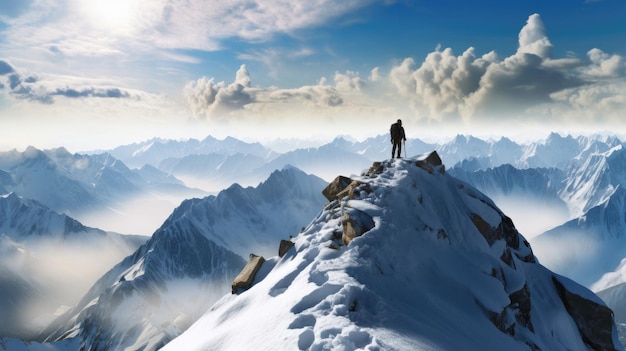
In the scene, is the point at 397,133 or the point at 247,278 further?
the point at 397,133

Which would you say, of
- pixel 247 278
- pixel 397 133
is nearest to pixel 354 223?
pixel 247 278

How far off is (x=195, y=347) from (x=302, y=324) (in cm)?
697

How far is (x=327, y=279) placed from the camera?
61.6 feet

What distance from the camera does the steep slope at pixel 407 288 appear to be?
52.4 feet

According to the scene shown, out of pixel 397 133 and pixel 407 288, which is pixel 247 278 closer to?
pixel 407 288

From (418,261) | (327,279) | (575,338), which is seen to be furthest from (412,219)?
(575,338)

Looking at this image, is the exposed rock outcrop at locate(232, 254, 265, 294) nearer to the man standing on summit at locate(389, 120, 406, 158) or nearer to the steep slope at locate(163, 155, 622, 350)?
the steep slope at locate(163, 155, 622, 350)

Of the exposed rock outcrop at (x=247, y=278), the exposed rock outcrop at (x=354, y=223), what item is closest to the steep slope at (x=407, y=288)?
the exposed rock outcrop at (x=354, y=223)

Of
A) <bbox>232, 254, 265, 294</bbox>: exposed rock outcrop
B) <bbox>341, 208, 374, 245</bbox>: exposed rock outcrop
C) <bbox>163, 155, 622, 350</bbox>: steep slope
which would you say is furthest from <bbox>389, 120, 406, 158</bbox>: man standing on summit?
<bbox>232, 254, 265, 294</bbox>: exposed rock outcrop

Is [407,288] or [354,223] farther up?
[354,223]

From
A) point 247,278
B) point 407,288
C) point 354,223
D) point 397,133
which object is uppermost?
point 397,133

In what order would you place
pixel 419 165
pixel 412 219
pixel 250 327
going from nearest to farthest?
pixel 250 327 < pixel 412 219 < pixel 419 165

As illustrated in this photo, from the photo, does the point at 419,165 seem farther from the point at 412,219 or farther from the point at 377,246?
the point at 377,246

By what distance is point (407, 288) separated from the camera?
20750mm
